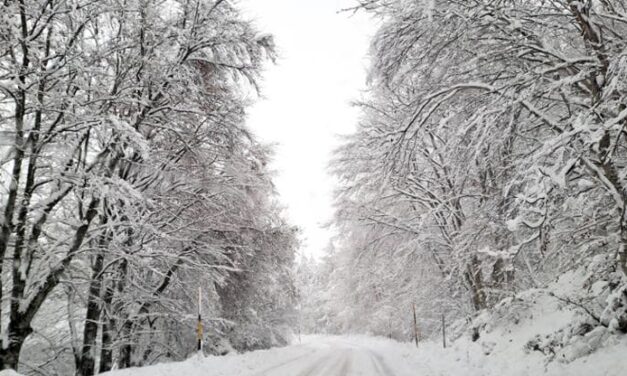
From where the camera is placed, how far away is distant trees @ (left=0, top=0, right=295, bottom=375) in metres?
7.39

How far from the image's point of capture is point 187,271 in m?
13.0

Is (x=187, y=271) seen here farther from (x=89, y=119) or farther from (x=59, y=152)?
(x=89, y=119)

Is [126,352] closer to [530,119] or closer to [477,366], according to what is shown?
[477,366]

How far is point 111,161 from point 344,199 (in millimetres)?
8772

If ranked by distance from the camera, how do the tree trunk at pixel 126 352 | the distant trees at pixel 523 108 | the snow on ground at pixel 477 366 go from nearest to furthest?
1. the distant trees at pixel 523 108
2. the snow on ground at pixel 477 366
3. the tree trunk at pixel 126 352

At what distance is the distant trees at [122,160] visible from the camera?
7395 mm

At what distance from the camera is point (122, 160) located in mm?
10672

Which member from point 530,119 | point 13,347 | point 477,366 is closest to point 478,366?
point 477,366

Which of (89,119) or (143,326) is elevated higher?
(89,119)

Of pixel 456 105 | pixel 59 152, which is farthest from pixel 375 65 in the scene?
pixel 59 152

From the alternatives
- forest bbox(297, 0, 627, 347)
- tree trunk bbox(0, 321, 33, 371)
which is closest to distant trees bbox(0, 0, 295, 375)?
tree trunk bbox(0, 321, 33, 371)

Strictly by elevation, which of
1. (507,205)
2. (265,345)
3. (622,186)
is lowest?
(265,345)

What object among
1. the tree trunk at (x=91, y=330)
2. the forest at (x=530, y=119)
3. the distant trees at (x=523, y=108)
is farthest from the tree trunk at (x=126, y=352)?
the distant trees at (x=523, y=108)

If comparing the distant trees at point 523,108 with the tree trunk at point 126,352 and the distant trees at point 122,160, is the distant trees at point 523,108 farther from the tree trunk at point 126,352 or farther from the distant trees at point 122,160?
the tree trunk at point 126,352
